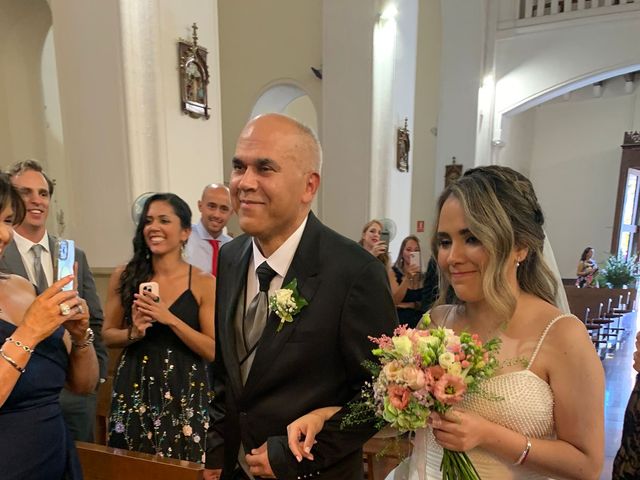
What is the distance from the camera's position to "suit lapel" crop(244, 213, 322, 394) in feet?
4.77

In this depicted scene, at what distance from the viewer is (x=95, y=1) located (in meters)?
3.82

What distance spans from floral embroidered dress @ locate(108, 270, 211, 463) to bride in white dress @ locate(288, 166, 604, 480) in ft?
3.23

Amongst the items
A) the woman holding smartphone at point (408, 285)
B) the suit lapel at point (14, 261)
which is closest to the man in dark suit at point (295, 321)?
the suit lapel at point (14, 261)

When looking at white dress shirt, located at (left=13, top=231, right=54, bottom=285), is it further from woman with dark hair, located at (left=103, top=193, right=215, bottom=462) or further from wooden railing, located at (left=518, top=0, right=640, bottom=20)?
wooden railing, located at (left=518, top=0, right=640, bottom=20)

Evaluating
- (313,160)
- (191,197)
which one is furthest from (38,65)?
(313,160)

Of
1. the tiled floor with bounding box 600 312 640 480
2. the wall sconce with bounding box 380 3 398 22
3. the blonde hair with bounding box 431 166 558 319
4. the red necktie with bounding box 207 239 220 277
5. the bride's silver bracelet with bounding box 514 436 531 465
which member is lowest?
the tiled floor with bounding box 600 312 640 480

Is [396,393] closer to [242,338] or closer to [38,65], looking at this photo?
[242,338]

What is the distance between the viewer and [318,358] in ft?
4.79

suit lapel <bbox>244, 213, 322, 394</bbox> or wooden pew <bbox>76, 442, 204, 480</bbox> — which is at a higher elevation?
suit lapel <bbox>244, 213, 322, 394</bbox>

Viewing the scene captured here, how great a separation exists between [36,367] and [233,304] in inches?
27.3

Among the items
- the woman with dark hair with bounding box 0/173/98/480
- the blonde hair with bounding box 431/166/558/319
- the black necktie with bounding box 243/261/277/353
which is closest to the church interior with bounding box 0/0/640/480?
the woman with dark hair with bounding box 0/173/98/480

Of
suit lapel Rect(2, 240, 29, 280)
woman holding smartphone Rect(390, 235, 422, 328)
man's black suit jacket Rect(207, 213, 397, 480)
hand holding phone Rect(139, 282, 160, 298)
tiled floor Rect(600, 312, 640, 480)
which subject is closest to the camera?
man's black suit jacket Rect(207, 213, 397, 480)

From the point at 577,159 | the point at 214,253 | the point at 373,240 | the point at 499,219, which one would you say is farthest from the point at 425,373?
the point at 577,159

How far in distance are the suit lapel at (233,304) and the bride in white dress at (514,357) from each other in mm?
327
